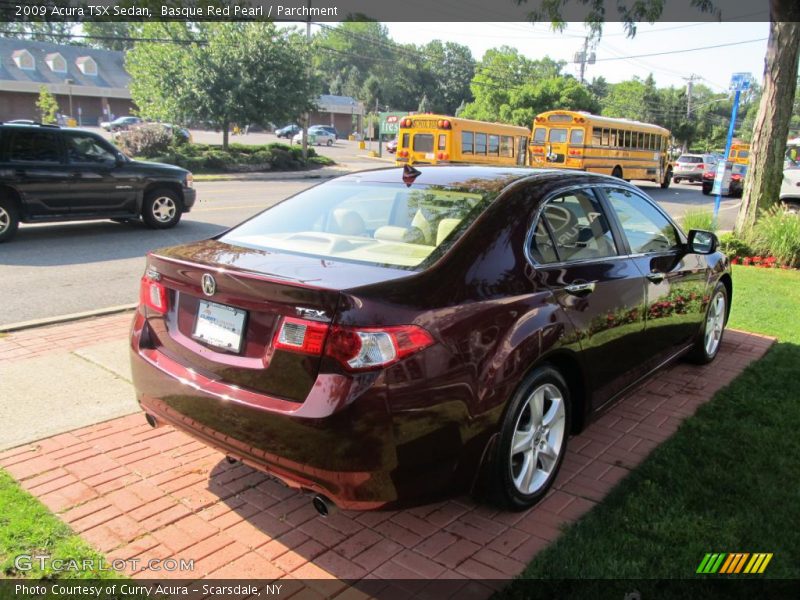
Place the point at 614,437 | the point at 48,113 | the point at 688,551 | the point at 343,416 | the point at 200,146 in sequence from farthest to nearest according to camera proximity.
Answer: the point at 48,113 < the point at 200,146 < the point at 614,437 < the point at 688,551 < the point at 343,416

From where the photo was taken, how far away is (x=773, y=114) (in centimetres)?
1091

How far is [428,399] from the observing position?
2574 mm

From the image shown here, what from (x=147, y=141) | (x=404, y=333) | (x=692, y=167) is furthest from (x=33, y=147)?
(x=692, y=167)

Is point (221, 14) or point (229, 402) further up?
point (221, 14)

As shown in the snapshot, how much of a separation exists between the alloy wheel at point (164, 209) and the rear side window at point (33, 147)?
1814mm

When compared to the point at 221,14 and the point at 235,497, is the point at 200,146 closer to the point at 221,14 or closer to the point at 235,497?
the point at 221,14

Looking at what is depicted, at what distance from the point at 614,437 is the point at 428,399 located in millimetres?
2048

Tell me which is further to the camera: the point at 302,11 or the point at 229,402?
the point at 302,11

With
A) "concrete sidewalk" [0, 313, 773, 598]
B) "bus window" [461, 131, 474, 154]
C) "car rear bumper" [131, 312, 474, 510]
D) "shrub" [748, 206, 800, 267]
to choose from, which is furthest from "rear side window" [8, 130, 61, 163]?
"bus window" [461, 131, 474, 154]

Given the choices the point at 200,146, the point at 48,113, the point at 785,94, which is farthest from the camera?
the point at 48,113

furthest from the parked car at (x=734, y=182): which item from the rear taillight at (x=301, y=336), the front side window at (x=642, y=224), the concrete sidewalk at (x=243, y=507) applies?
the rear taillight at (x=301, y=336)

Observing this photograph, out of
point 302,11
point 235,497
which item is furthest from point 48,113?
point 235,497

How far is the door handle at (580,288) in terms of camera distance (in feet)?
11.1

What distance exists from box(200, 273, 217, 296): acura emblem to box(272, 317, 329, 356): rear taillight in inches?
16.9
